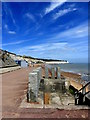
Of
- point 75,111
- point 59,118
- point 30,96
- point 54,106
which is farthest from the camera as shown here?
point 30,96

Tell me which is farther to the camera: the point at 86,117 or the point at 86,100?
the point at 86,100

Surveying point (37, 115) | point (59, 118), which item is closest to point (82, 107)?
point (59, 118)

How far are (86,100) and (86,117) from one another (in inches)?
86.6

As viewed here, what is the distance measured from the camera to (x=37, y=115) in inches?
188

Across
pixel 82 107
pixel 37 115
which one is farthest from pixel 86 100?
pixel 37 115

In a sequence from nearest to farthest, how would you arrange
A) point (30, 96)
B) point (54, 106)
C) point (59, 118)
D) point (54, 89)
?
point (59, 118)
point (54, 106)
point (30, 96)
point (54, 89)

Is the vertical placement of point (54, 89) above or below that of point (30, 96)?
below

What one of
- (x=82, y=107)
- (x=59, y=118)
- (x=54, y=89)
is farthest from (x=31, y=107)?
(x=54, y=89)

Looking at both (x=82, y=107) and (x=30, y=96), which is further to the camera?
(x=30, y=96)

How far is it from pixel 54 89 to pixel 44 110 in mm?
8243

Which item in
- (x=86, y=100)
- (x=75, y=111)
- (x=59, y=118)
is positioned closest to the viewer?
(x=59, y=118)

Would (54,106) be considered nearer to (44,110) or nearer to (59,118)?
(44,110)

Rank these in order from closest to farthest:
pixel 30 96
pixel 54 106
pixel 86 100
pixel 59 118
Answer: pixel 59 118 < pixel 54 106 < pixel 30 96 < pixel 86 100

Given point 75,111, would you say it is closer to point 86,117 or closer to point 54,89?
point 86,117
